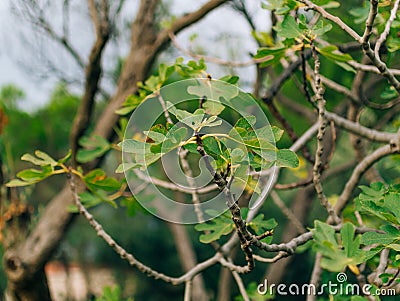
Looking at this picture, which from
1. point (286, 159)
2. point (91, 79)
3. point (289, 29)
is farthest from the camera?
point (91, 79)

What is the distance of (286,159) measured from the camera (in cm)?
68

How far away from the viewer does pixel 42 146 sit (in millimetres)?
2826

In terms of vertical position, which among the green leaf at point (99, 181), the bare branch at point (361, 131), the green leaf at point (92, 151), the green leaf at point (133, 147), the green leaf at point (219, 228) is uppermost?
the green leaf at point (92, 151)

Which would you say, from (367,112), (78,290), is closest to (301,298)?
(367,112)

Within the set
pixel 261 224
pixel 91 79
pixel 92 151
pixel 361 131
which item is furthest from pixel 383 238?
pixel 91 79

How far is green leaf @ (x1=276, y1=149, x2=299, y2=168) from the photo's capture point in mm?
674

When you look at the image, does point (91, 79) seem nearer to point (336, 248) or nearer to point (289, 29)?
point (289, 29)

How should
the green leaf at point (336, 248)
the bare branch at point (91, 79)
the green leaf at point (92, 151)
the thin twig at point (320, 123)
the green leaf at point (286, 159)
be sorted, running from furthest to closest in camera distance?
1. the bare branch at point (91, 79)
2. the green leaf at point (92, 151)
3. the thin twig at point (320, 123)
4. the green leaf at point (286, 159)
5. the green leaf at point (336, 248)
